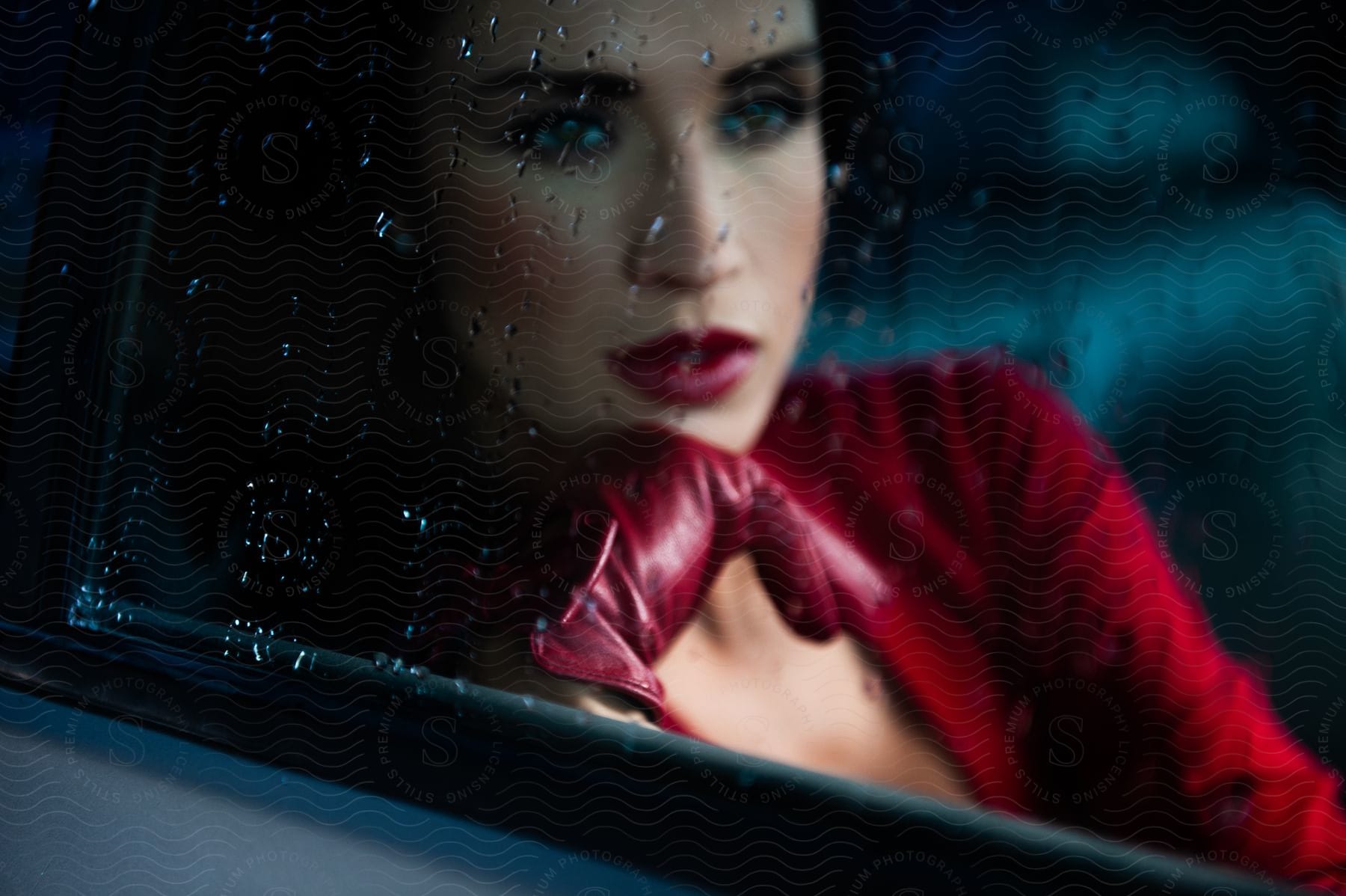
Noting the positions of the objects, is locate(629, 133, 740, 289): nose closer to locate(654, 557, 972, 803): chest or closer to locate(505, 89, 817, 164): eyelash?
locate(505, 89, 817, 164): eyelash

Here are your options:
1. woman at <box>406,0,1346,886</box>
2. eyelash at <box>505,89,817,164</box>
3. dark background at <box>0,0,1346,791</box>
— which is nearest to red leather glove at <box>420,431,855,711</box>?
woman at <box>406,0,1346,886</box>

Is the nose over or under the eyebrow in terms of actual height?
under

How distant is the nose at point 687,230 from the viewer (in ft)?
3.27

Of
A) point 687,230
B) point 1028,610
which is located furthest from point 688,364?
point 1028,610

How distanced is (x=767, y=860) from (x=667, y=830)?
0.10 meters

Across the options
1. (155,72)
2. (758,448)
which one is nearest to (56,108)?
(155,72)

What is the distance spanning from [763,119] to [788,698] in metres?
0.55

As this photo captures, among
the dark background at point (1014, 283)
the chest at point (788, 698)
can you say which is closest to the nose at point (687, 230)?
the dark background at point (1014, 283)

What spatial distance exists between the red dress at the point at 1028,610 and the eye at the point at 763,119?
0.24 m

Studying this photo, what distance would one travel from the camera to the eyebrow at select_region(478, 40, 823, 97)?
0.97 meters

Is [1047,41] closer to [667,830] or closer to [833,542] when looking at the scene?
[833,542]

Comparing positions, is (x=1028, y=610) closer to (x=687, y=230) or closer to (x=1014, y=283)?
(x=1014, y=283)

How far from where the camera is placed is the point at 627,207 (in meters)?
1.03

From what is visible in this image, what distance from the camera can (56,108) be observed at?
128 centimetres
